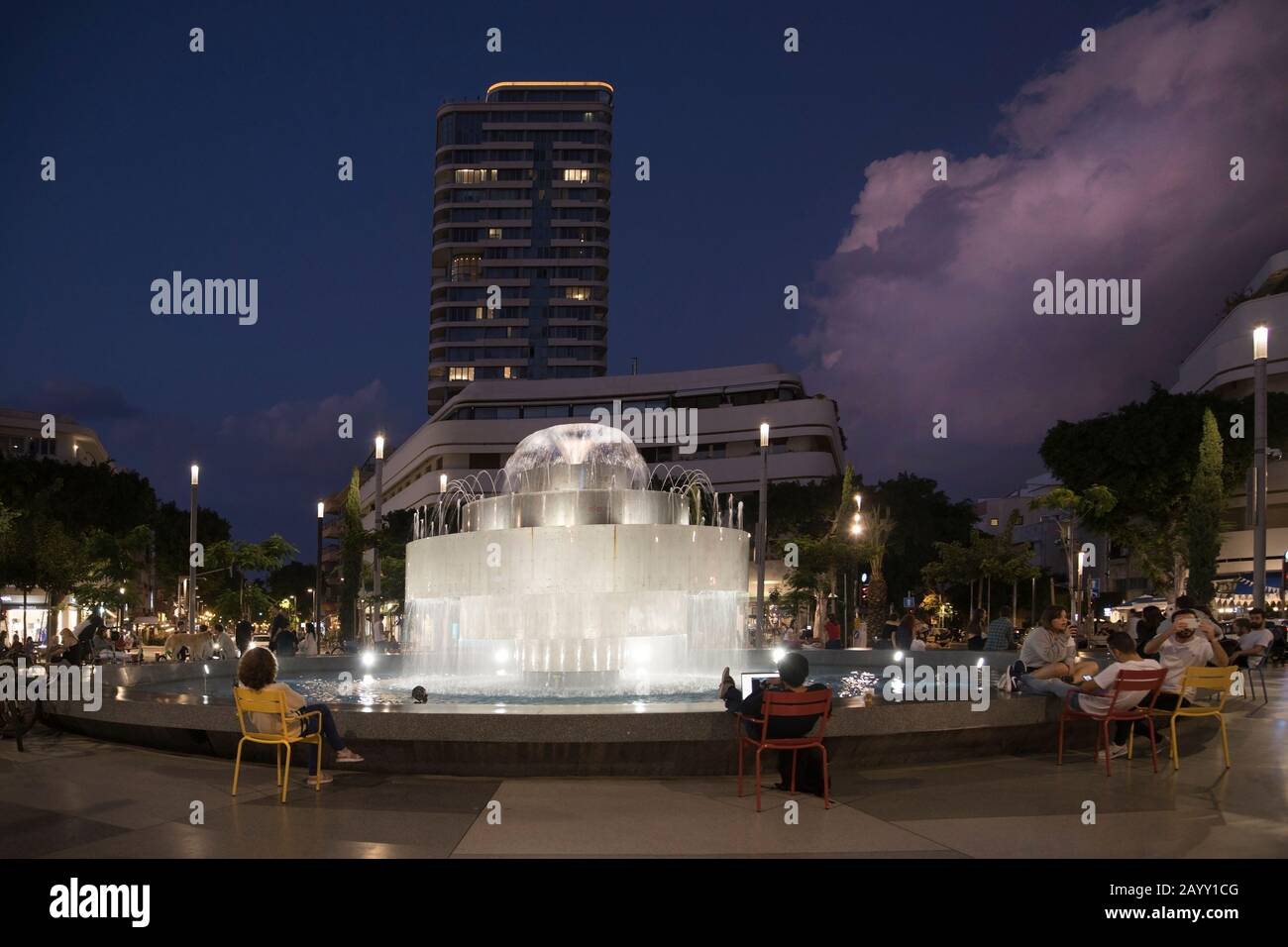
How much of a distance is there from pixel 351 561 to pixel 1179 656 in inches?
1409

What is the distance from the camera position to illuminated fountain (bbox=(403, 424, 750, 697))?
52.7ft

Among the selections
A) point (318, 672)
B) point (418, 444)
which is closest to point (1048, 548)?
point (418, 444)

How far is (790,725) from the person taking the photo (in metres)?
8.37

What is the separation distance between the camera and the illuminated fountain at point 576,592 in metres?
16.1

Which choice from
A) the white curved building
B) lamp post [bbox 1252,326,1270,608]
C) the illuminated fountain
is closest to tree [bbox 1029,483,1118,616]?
the white curved building

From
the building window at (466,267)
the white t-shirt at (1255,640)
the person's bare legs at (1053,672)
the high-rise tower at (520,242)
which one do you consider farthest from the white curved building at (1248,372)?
the building window at (466,267)

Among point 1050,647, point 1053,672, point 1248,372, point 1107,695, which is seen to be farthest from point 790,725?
point 1248,372

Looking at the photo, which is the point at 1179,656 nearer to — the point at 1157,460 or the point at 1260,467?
the point at 1260,467

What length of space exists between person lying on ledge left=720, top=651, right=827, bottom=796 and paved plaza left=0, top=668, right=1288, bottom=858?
22 cm

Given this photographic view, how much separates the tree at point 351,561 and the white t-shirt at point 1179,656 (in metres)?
32.9

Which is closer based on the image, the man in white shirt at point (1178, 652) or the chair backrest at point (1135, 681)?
the chair backrest at point (1135, 681)

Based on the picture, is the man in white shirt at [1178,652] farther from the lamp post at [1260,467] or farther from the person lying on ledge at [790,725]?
the lamp post at [1260,467]
